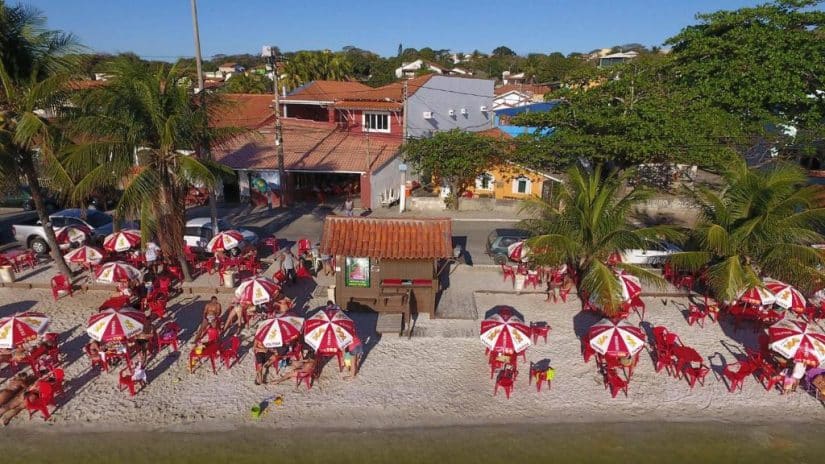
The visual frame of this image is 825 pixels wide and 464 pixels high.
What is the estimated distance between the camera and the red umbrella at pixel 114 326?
1120 cm

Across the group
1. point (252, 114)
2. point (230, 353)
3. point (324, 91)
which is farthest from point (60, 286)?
point (324, 91)

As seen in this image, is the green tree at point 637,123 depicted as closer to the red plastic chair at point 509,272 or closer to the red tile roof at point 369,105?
the red plastic chair at point 509,272

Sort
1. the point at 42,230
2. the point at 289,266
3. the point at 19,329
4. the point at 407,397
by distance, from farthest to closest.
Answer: the point at 42,230
the point at 289,266
the point at 407,397
the point at 19,329

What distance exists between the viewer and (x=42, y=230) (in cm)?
1967

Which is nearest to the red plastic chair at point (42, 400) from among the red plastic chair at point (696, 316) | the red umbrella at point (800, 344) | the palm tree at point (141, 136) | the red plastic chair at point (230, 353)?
the red plastic chair at point (230, 353)

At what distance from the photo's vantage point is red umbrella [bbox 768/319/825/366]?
1073 centimetres

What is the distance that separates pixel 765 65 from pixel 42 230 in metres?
31.9

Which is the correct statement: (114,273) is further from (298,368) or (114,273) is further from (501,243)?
(501,243)

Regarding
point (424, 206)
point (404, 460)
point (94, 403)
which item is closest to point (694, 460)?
point (404, 460)

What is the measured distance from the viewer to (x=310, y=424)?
34.3 feet

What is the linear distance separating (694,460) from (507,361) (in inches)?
159

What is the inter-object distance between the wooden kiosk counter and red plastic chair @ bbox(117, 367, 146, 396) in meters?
5.51

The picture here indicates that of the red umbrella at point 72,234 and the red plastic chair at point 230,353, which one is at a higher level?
the red umbrella at point 72,234

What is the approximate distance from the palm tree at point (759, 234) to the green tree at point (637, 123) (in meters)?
8.45
